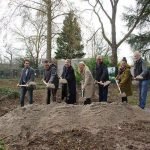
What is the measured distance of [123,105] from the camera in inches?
408

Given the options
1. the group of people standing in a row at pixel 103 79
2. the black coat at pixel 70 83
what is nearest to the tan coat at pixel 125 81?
the group of people standing in a row at pixel 103 79

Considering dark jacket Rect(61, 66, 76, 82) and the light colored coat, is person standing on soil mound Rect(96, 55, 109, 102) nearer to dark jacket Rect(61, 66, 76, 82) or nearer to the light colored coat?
the light colored coat

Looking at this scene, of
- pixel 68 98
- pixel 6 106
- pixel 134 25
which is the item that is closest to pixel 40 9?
pixel 6 106

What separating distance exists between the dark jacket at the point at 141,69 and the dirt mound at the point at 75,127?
9.85 ft

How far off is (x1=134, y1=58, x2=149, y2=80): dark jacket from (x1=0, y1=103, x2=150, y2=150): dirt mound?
300 centimetres

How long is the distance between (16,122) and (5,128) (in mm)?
280

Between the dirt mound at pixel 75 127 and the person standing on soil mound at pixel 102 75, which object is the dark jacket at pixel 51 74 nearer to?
the person standing on soil mound at pixel 102 75

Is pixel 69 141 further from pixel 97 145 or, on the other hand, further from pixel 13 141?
pixel 13 141

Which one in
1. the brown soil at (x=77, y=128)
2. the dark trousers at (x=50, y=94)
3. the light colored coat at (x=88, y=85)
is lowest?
the brown soil at (x=77, y=128)

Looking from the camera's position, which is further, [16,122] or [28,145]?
[16,122]

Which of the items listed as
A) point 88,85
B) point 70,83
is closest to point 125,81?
point 88,85

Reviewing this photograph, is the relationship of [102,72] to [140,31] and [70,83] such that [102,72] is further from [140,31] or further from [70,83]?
[140,31]

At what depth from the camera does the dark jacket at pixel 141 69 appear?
43.5ft

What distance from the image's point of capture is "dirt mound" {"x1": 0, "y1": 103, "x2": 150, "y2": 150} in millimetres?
8250
